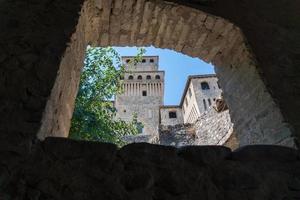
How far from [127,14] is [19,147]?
1.72 m

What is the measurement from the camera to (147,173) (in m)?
1.54

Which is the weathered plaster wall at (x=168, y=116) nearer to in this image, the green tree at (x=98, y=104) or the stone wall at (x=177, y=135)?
the stone wall at (x=177, y=135)

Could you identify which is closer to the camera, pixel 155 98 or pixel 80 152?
pixel 80 152

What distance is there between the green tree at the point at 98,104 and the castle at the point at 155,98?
78.8 ft

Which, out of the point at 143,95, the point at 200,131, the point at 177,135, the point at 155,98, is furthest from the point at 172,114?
the point at 200,131

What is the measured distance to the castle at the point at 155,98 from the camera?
32859 mm

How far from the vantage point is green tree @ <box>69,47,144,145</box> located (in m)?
5.38

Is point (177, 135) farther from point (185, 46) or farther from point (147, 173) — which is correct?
point (147, 173)

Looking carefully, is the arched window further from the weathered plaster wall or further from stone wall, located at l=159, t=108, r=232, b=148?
stone wall, located at l=159, t=108, r=232, b=148

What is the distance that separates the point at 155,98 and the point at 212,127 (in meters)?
28.7

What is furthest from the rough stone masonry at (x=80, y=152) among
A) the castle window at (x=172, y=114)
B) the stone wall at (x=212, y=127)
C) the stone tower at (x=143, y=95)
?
the stone tower at (x=143, y=95)

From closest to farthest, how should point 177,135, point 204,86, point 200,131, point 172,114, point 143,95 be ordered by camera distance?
point 200,131 → point 177,135 → point 172,114 → point 204,86 → point 143,95

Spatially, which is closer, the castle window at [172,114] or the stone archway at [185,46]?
the stone archway at [185,46]

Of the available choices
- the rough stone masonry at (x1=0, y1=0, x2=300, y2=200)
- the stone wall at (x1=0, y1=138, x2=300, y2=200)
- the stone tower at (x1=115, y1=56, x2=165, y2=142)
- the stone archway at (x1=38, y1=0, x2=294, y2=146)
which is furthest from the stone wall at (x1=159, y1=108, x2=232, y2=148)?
the stone tower at (x1=115, y1=56, x2=165, y2=142)
